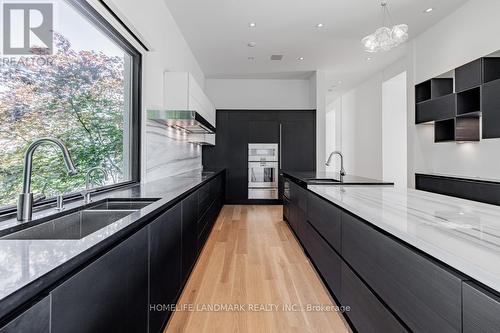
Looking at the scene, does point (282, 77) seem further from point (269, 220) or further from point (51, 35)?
point (51, 35)

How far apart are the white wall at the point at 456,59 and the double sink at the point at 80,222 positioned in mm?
4040

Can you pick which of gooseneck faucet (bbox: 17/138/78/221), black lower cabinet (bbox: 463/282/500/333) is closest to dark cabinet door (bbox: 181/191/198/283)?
gooseneck faucet (bbox: 17/138/78/221)

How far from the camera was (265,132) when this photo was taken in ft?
21.7

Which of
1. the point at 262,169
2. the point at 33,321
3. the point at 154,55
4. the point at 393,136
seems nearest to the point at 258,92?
the point at 262,169

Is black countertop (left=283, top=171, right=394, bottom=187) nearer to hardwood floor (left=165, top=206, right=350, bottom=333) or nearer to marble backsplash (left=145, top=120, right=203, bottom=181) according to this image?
hardwood floor (left=165, top=206, right=350, bottom=333)

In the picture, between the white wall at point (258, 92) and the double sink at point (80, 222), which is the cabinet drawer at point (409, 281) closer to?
the double sink at point (80, 222)

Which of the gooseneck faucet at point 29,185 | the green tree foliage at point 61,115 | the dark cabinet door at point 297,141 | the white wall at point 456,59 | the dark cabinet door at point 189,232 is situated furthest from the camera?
the dark cabinet door at point 297,141

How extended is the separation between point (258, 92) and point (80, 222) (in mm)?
5946

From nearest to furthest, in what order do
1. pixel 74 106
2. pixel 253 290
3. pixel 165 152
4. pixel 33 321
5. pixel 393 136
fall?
1. pixel 33 321
2. pixel 74 106
3. pixel 253 290
4. pixel 165 152
5. pixel 393 136

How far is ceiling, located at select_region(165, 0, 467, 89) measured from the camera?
3.59 meters

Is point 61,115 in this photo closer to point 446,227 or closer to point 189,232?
point 189,232

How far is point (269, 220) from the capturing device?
4910 millimetres

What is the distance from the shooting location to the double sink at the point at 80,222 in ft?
3.97

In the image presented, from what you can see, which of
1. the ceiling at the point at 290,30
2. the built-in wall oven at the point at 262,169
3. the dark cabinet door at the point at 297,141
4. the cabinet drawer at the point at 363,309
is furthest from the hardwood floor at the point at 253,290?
the ceiling at the point at 290,30
